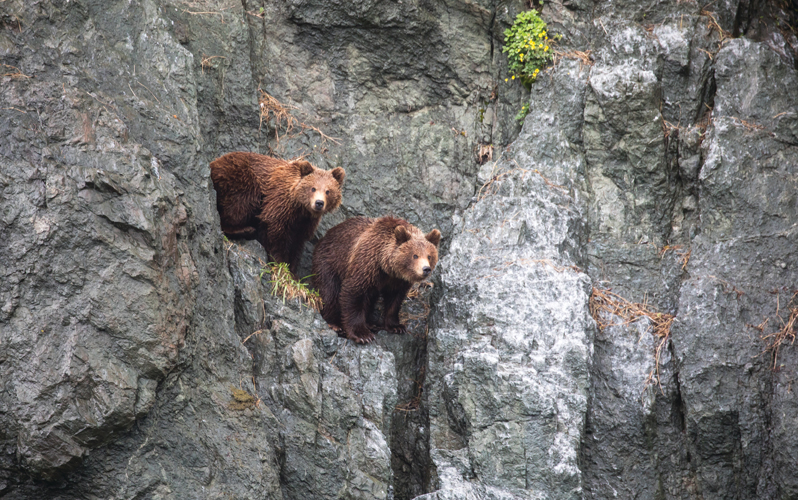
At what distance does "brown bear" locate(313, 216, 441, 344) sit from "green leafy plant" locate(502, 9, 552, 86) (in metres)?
2.52

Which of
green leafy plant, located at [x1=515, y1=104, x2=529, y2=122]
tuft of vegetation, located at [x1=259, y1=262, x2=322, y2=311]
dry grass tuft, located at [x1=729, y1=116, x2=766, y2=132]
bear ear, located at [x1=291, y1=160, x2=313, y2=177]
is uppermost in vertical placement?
dry grass tuft, located at [x1=729, y1=116, x2=766, y2=132]

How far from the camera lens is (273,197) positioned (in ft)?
25.3

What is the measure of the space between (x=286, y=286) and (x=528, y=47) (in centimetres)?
430

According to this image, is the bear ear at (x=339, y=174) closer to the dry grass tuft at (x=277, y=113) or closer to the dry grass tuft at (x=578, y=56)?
the dry grass tuft at (x=277, y=113)

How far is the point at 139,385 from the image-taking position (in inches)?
210

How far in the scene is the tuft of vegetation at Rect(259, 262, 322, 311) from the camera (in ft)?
23.8

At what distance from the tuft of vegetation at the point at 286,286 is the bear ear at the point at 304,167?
42.3 inches

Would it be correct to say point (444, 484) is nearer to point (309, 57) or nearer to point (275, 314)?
point (275, 314)

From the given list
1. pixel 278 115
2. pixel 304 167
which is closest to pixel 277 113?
pixel 278 115

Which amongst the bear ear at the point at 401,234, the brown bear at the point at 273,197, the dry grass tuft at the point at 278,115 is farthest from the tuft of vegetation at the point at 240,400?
the dry grass tuft at the point at 278,115

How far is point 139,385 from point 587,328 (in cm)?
434

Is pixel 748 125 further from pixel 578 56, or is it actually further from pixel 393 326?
pixel 393 326

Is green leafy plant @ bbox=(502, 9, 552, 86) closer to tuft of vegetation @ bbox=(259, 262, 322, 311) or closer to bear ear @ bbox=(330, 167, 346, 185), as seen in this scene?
bear ear @ bbox=(330, 167, 346, 185)

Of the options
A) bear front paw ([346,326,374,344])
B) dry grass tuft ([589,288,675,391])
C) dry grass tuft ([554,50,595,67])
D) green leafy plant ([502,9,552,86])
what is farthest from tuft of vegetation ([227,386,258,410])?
dry grass tuft ([554,50,595,67])
